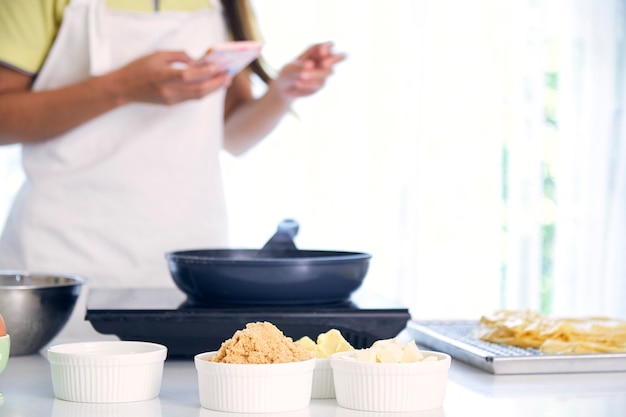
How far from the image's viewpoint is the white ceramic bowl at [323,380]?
982 millimetres

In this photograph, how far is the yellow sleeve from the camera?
175 cm

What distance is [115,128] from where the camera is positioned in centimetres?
188

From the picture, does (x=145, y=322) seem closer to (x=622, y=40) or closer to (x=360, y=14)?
(x=360, y=14)

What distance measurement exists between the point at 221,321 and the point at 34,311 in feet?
0.84

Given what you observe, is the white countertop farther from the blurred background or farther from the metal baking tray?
the blurred background

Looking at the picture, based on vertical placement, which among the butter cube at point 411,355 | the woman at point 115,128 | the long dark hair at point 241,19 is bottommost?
the butter cube at point 411,355

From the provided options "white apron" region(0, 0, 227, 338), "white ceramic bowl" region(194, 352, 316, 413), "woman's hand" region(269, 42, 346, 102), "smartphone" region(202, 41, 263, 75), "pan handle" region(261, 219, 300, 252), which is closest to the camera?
"white ceramic bowl" region(194, 352, 316, 413)

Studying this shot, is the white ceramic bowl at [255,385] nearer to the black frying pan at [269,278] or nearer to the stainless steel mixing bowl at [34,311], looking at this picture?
the black frying pan at [269,278]

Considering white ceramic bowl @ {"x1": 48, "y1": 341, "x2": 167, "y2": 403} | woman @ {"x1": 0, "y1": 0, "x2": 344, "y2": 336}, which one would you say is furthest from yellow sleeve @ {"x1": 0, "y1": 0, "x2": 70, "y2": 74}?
white ceramic bowl @ {"x1": 48, "y1": 341, "x2": 167, "y2": 403}

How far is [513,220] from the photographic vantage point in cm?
344

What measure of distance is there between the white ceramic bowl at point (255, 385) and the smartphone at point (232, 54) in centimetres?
90

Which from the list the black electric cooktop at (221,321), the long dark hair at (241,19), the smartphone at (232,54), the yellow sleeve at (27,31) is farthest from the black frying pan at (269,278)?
the long dark hair at (241,19)

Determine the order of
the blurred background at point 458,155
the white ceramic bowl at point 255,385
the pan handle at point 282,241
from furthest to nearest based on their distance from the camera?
the blurred background at point 458,155, the pan handle at point 282,241, the white ceramic bowl at point 255,385

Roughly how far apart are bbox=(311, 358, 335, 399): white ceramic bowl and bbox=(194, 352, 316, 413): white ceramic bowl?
0.21ft
